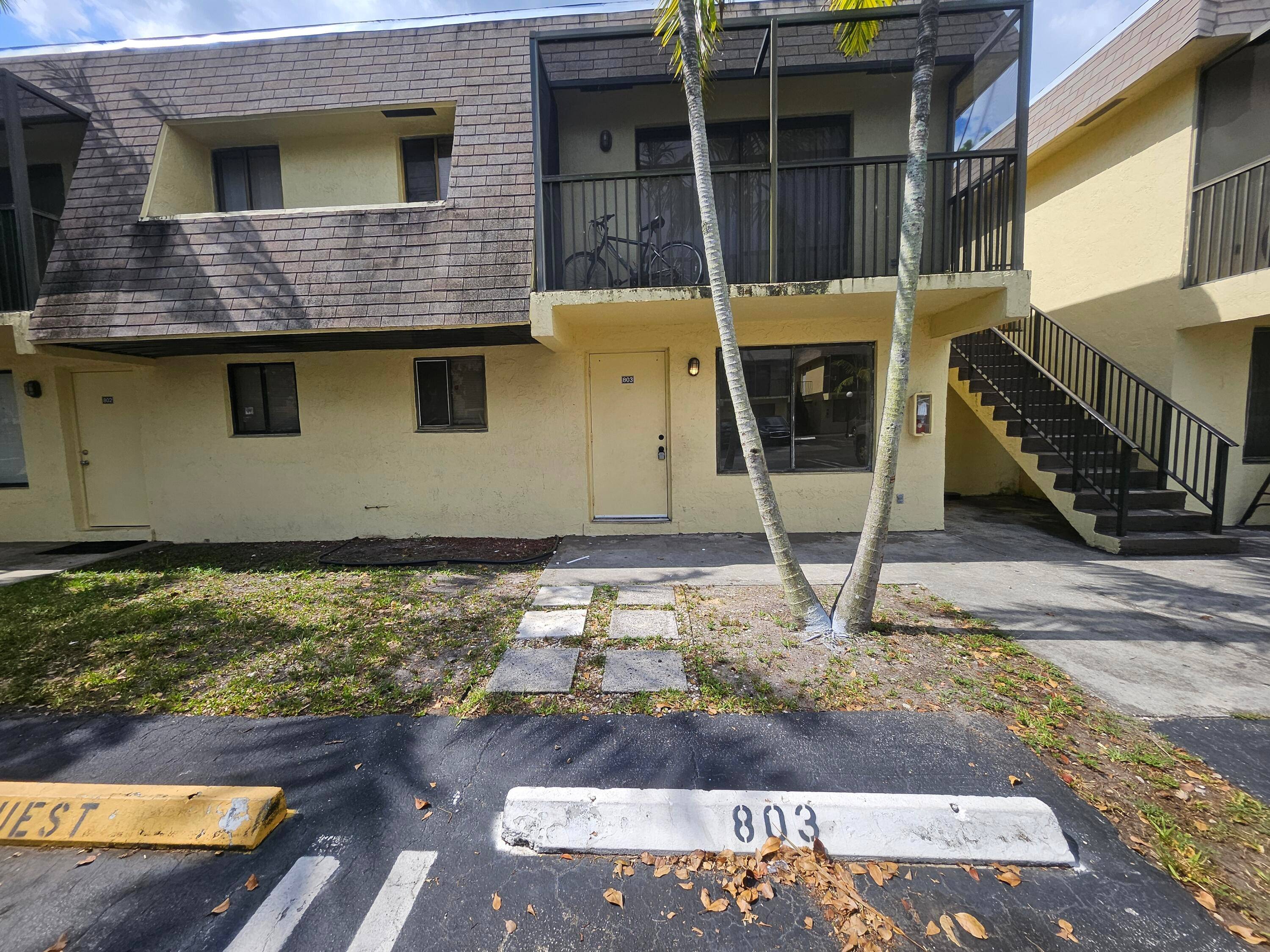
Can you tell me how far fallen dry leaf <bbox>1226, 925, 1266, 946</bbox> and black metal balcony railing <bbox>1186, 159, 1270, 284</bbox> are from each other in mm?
8396

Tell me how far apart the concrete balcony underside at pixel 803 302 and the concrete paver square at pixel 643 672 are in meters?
3.67

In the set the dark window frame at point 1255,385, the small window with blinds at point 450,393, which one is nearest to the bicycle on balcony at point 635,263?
the small window with blinds at point 450,393

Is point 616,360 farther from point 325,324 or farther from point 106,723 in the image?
point 106,723

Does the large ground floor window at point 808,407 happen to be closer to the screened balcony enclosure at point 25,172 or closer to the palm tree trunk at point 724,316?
the palm tree trunk at point 724,316

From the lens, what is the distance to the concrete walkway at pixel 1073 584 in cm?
354

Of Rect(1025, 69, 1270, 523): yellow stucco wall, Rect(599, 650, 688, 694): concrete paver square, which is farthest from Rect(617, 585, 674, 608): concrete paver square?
Rect(1025, 69, 1270, 523): yellow stucco wall

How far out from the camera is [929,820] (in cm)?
231

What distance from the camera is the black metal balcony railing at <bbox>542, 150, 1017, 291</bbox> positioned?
19.7 feet

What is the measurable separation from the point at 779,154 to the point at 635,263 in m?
2.94

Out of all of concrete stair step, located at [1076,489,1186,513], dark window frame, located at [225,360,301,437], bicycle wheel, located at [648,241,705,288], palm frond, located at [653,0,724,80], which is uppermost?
palm frond, located at [653,0,724,80]

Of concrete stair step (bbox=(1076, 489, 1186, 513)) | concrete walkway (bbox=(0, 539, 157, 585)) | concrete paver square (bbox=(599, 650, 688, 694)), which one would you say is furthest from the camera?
concrete stair step (bbox=(1076, 489, 1186, 513))

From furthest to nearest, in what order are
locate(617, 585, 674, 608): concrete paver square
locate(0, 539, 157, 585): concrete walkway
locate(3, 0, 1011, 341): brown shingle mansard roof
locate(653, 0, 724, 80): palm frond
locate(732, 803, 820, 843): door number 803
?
locate(0, 539, 157, 585): concrete walkway → locate(3, 0, 1011, 341): brown shingle mansard roof → locate(617, 585, 674, 608): concrete paver square → locate(653, 0, 724, 80): palm frond → locate(732, 803, 820, 843): door number 803

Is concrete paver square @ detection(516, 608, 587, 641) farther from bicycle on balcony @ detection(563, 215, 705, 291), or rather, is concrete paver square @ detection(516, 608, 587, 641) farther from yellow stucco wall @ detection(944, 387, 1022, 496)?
yellow stucco wall @ detection(944, 387, 1022, 496)

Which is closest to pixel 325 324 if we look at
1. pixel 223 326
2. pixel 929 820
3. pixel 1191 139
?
pixel 223 326
